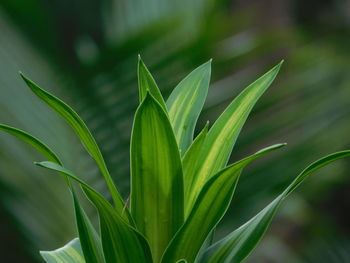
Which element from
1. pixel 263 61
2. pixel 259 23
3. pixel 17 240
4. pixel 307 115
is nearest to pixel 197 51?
pixel 307 115

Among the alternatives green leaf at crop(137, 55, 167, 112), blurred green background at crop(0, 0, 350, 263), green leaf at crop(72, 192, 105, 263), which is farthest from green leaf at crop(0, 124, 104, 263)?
blurred green background at crop(0, 0, 350, 263)

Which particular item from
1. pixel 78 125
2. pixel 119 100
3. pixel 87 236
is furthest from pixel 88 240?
pixel 119 100

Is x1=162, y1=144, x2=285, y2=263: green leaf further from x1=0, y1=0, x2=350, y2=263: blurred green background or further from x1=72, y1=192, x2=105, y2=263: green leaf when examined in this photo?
x1=0, y1=0, x2=350, y2=263: blurred green background

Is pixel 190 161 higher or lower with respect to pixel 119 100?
lower

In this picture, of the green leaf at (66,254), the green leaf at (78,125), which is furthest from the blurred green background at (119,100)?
the green leaf at (78,125)

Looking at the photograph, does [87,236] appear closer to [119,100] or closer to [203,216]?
[203,216]

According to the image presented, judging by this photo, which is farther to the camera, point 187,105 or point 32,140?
point 187,105

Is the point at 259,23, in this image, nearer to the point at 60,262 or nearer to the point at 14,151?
the point at 14,151
